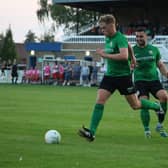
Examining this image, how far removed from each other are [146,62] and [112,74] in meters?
1.54

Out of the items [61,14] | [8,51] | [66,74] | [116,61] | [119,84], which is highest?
[61,14]

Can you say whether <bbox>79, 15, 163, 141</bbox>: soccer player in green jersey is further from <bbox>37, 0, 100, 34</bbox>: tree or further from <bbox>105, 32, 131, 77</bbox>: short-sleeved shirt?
<bbox>37, 0, 100, 34</bbox>: tree

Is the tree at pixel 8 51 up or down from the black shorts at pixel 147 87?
down

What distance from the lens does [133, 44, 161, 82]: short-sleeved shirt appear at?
12.4m

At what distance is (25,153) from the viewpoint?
9227 mm

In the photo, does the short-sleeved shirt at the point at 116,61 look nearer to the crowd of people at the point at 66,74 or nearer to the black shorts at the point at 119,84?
the black shorts at the point at 119,84

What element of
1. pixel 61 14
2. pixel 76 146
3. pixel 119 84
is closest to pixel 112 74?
pixel 119 84

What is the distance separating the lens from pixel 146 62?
488 inches

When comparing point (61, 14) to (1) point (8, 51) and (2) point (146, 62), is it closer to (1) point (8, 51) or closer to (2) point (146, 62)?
(1) point (8, 51)

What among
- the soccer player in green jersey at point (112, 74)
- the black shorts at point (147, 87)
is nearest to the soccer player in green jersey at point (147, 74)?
the black shorts at point (147, 87)

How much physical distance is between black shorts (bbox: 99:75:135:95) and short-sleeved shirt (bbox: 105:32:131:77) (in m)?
0.07

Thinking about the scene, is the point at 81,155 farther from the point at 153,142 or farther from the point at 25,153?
the point at 153,142

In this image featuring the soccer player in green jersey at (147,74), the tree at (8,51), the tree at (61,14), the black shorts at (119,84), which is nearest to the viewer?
the black shorts at (119,84)

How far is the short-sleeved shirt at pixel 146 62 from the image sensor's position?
12.4 m
